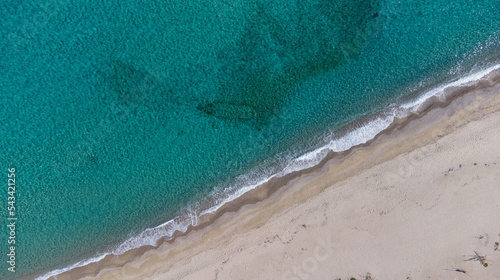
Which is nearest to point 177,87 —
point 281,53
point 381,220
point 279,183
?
point 281,53

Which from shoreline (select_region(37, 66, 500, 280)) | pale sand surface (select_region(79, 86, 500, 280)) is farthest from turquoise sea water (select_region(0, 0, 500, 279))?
pale sand surface (select_region(79, 86, 500, 280))

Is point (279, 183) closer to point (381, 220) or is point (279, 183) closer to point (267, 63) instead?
point (381, 220)

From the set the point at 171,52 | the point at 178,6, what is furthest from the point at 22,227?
the point at 178,6

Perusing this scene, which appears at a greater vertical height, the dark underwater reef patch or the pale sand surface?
the dark underwater reef patch

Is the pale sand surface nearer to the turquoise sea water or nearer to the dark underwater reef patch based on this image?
the turquoise sea water

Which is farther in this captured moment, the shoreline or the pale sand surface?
the shoreline

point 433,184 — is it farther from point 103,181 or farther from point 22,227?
point 22,227

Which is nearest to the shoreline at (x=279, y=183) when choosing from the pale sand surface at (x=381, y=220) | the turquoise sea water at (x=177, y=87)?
the pale sand surface at (x=381, y=220)
